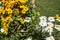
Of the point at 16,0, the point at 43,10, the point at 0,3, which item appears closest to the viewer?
the point at 16,0

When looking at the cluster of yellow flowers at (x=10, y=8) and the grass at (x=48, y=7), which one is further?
the grass at (x=48, y=7)

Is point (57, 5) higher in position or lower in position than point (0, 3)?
lower

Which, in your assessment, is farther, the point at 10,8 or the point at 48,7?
the point at 48,7

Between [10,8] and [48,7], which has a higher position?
[10,8]

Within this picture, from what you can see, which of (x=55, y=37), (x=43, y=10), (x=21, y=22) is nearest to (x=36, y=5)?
(x=43, y=10)

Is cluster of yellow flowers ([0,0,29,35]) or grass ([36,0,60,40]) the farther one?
grass ([36,0,60,40])

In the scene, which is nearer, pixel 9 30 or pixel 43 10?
pixel 9 30

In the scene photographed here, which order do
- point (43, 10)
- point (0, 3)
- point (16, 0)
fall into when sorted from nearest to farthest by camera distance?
1. point (16, 0)
2. point (0, 3)
3. point (43, 10)

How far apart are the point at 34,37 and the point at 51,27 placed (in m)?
0.35

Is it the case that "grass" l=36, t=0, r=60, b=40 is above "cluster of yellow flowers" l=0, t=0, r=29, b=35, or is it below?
below

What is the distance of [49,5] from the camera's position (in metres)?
5.42

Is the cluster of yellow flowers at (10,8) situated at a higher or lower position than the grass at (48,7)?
higher

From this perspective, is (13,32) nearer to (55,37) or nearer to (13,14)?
(13,14)

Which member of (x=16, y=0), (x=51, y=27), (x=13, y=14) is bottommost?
(x=51, y=27)
